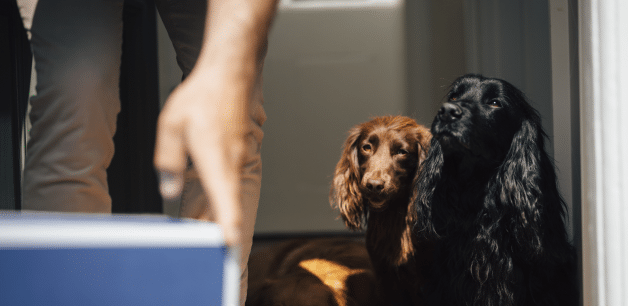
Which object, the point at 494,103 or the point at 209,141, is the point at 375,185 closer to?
the point at 494,103

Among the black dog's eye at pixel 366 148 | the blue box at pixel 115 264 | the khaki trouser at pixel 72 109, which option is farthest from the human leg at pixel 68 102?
the black dog's eye at pixel 366 148

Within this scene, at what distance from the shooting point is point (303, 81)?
220cm

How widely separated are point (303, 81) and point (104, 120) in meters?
1.51

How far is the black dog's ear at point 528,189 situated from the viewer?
0.94 m

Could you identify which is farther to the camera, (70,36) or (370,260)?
(370,260)

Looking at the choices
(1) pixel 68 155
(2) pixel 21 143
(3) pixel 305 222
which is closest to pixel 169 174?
(1) pixel 68 155

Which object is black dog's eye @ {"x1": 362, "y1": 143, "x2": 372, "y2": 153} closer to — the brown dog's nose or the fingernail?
the brown dog's nose

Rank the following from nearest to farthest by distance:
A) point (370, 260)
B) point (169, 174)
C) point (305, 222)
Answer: point (169, 174) → point (370, 260) → point (305, 222)

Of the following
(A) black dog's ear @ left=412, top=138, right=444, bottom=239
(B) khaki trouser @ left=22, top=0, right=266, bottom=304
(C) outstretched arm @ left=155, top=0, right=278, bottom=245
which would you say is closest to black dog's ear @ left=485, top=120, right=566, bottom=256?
(A) black dog's ear @ left=412, top=138, right=444, bottom=239

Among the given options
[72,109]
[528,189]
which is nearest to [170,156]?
[72,109]

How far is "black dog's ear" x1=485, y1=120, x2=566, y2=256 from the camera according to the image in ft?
3.08

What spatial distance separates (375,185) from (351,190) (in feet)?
0.78

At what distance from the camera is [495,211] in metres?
0.99

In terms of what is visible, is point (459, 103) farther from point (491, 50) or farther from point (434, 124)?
point (491, 50)
